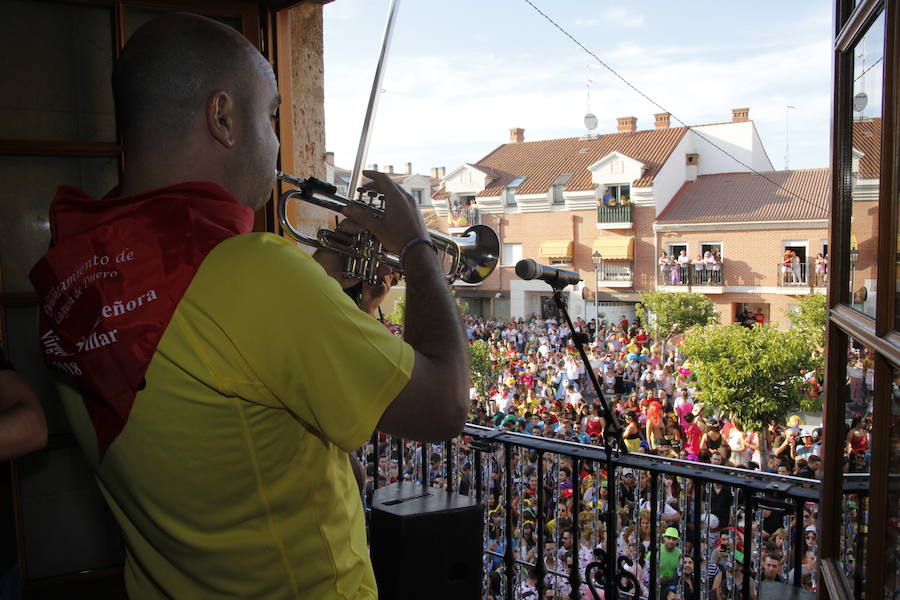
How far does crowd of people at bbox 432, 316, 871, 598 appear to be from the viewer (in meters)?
3.38

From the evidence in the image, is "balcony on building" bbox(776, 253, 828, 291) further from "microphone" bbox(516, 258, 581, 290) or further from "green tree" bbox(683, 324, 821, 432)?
"microphone" bbox(516, 258, 581, 290)

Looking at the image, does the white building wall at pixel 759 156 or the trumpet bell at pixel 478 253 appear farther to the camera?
the white building wall at pixel 759 156

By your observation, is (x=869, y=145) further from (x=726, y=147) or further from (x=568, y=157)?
(x=726, y=147)

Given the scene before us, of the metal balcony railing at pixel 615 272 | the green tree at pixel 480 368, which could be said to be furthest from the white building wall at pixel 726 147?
the green tree at pixel 480 368

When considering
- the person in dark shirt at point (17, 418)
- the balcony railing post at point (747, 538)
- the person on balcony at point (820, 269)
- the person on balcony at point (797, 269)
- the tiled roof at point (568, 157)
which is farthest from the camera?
the tiled roof at point (568, 157)

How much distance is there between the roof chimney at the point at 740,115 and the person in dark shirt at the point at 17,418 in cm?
2971

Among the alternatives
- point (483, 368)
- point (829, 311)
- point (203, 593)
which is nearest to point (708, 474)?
point (829, 311)

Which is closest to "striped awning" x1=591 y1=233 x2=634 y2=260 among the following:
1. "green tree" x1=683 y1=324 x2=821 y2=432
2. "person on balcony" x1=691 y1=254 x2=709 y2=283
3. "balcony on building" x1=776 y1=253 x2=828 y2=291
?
"person on balcony" x1=691 y1=254 x2=709 y2=283

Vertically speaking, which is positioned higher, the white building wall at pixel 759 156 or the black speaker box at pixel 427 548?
the white building wall at pixel 759 156

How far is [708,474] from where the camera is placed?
80.4 inches

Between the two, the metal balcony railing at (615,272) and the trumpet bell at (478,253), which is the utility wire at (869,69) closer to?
the trumpet bell at (478,253)

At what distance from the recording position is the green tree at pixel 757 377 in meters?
10.6

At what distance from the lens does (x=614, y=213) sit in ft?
84.8

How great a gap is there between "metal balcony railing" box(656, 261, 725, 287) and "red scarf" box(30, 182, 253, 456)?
24738 mm
